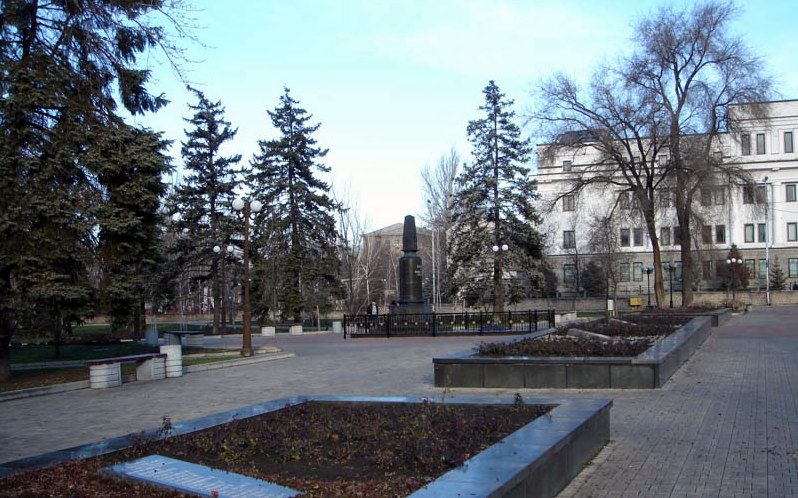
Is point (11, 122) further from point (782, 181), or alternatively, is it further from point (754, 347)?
point (782, 181)

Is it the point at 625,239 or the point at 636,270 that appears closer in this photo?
the point at 625,239

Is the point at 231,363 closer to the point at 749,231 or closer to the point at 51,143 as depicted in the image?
the point at 51,143

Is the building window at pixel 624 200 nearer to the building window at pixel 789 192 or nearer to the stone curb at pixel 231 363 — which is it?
the stone curb at pixel 231 363

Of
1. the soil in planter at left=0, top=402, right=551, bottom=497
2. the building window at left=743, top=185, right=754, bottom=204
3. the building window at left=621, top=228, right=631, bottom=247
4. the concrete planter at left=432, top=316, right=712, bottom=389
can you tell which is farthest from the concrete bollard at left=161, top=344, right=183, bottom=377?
the building window at left=621, top=228, right=631, bottom=247

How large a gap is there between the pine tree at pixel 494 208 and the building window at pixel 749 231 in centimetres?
3793

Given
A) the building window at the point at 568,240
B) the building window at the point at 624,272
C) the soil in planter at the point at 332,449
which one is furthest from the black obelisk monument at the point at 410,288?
the building window at the point at 624,272

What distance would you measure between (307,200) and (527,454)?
38189 millimetres

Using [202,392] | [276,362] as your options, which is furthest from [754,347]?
[202,392]

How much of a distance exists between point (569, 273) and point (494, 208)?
35.5m

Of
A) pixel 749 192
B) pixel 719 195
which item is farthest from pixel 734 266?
pixel 749 192

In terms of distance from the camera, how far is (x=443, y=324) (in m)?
30.6

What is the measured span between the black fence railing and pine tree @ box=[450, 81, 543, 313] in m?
10.2

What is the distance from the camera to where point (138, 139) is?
57.4 feet

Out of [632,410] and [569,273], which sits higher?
[569,273]
